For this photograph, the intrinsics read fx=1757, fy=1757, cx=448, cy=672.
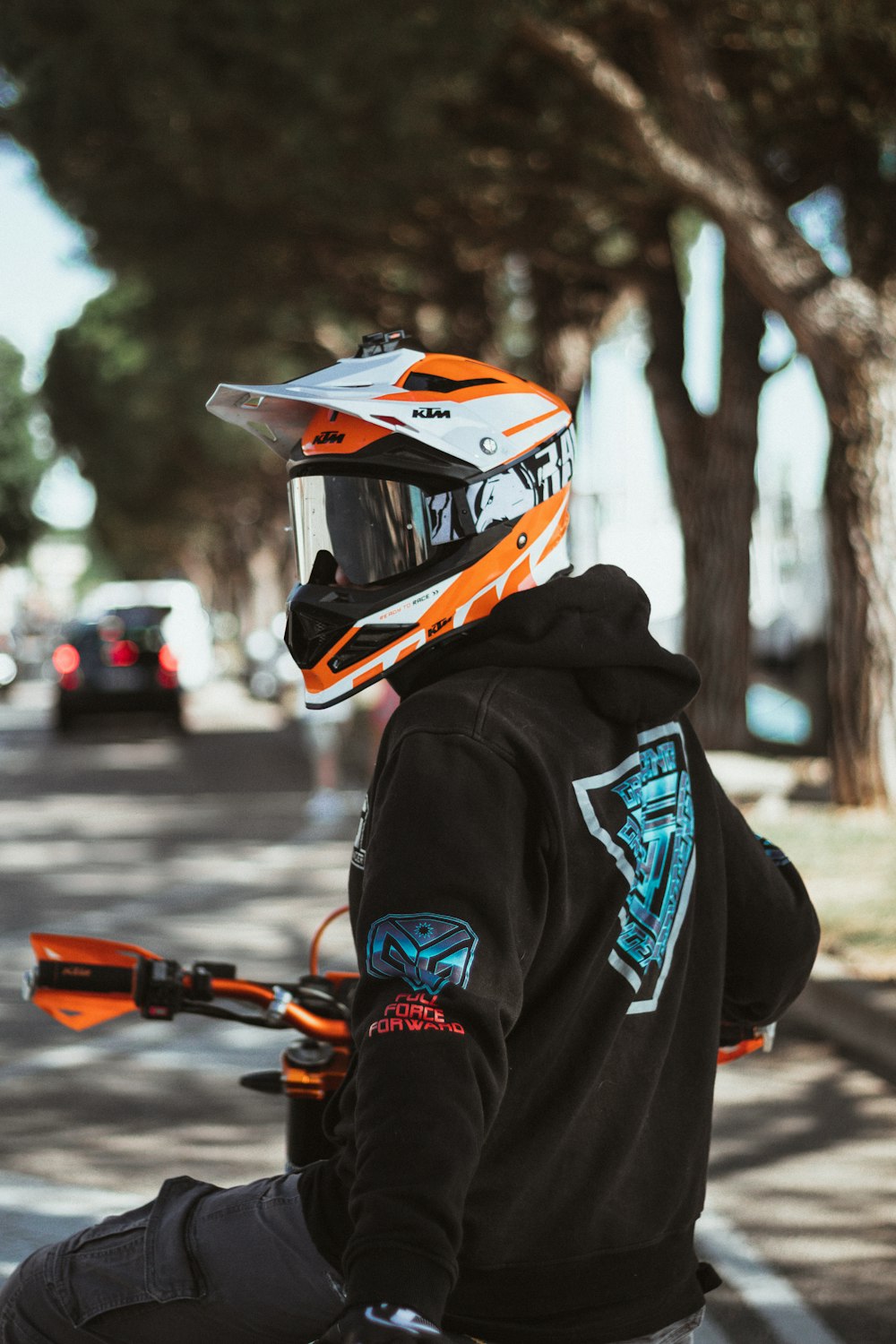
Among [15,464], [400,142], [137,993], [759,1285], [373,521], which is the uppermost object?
[15,464]

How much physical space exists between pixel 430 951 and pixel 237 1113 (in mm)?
4309

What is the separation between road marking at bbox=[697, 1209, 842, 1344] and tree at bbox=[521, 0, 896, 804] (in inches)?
313

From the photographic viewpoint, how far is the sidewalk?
679 cm

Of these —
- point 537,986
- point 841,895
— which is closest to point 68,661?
point 841,895

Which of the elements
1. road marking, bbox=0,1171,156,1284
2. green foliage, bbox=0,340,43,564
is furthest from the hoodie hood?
green foliage, bbox=0,340,43,564

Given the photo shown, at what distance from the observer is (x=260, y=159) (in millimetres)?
15961

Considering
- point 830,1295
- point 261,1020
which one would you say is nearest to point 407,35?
point 830,1295

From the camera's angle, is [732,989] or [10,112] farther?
[10,112]

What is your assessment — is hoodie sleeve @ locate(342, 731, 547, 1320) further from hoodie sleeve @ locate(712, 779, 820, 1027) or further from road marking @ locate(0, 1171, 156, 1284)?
road marking @ locate(0, 1171, 156, 1284)

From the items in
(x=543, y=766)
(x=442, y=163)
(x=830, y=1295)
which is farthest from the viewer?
(x=442, y=163)

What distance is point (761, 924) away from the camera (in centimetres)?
228

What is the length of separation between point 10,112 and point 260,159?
425cm

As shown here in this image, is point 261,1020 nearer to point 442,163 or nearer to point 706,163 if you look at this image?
point 706,163

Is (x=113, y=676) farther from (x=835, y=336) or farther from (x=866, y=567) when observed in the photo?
(x=835, y=336)
